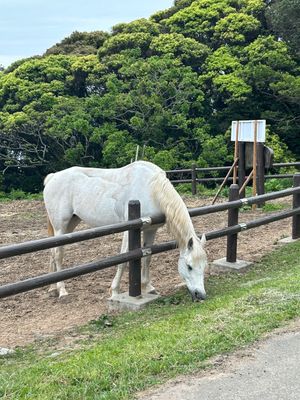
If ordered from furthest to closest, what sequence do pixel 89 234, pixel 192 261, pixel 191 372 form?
pixel 192 261, pixel 89 234, pixel 191 372

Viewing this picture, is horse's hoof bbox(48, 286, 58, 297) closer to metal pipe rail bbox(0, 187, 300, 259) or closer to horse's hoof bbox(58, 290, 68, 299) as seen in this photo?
horse's hoof bbox(58, 290, 68, 299)

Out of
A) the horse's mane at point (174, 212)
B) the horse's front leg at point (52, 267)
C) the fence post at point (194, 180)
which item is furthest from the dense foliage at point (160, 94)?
the horse's mane at point (174, 212)

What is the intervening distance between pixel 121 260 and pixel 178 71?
14.0m

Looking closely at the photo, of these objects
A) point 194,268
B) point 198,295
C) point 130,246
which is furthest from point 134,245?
point 198,295

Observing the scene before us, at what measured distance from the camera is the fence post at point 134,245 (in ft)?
17.2

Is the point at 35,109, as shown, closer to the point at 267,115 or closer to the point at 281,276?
the point at 267,115

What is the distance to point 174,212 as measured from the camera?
5.36m

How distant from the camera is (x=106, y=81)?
62.8 ft

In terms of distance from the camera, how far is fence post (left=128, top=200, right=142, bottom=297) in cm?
524

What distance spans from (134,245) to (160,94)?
13.0 meters

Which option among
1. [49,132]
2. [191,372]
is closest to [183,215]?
[191,372]

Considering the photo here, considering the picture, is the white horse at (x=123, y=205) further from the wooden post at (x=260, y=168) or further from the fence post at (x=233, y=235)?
the wooden post at (x=260, y=168)

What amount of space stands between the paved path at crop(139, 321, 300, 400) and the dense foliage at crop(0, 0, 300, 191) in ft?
43.1

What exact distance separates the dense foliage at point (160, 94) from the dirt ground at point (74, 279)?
681cm
